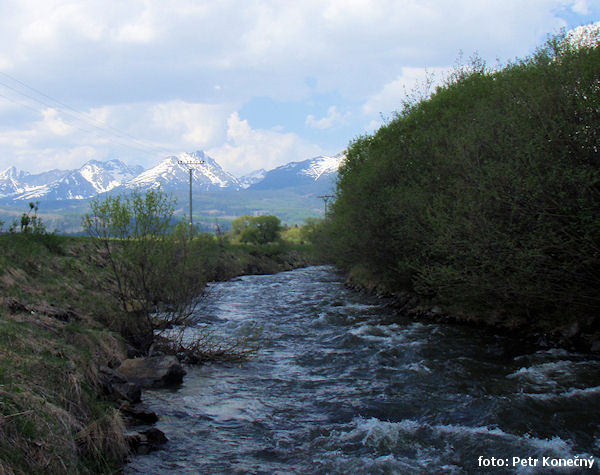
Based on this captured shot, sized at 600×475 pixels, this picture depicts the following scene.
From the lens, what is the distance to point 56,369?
359 inches

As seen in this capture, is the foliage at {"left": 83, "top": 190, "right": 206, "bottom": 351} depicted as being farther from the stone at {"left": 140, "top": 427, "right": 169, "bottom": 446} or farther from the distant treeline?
the distant treeline

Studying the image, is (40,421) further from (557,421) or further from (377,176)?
(377,176)

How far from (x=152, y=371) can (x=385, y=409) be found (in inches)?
249

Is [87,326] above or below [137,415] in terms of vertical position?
above

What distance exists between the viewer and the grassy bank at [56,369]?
6.38 m

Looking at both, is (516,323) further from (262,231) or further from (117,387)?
(262,231)

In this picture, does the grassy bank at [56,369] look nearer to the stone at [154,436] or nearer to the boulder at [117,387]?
the boulder at [117,387]

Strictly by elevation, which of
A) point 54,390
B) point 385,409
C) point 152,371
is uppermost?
point 54,390

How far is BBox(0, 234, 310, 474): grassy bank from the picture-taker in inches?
251

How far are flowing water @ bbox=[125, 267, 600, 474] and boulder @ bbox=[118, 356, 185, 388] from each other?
551mm

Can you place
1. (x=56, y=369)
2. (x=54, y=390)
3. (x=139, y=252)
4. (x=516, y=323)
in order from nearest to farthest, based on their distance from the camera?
(x=54, y=390)
(x=56, y=369)
(x=139, y=252)
(x=516, y=323)

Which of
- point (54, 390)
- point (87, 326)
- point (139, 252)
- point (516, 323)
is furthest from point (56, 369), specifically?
point (516, 323)

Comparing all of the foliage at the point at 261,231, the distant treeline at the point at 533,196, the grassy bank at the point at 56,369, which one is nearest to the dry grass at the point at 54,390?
the grassy bank at the point at 56,369

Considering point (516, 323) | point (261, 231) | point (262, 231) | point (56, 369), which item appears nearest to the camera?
point (56, 369)
